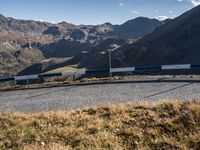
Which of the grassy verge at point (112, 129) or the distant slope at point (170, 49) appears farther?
the distant slope at point (170, 49)

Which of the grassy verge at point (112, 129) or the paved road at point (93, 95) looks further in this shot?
the paved road at point (93, 95)

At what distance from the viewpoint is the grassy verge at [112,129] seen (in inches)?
353

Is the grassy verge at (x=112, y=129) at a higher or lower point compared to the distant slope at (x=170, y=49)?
lower

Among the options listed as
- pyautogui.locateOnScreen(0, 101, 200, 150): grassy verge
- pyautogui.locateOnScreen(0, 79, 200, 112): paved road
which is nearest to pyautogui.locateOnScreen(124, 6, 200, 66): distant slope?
pyautogui.locateOnScreen(0, 79, 200, 112): paved road

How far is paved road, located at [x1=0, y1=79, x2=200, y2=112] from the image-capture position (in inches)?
709

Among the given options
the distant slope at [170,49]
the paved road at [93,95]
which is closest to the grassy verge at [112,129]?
the paved road at [93,95]

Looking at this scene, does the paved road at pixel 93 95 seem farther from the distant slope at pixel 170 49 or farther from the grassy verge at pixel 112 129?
the distant slope at pixel 170 49

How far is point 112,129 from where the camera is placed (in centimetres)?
1035

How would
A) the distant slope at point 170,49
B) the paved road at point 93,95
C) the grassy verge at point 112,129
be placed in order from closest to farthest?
the grassy verge at point 112,129
the paved road at point 93,95
the distant slope at point 170,49

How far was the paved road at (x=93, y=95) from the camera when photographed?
18.0 m

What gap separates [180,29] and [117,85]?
17199 centimetres

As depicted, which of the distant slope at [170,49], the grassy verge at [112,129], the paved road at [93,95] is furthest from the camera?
the distant slope at [170,49]

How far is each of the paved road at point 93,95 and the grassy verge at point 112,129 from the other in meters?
4.85

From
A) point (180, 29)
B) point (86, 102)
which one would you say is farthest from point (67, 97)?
point (180, 29)
